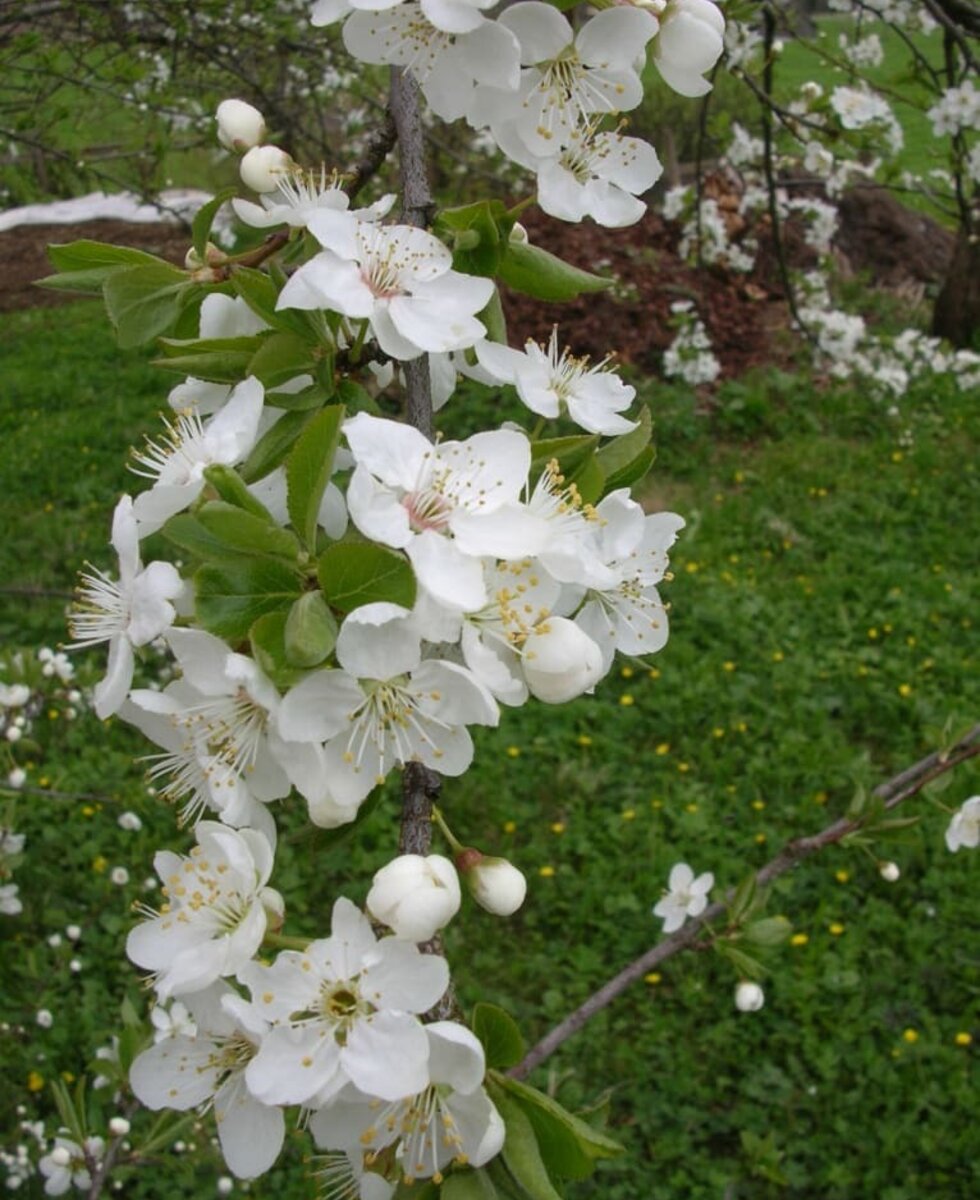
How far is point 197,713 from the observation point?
2.92ft

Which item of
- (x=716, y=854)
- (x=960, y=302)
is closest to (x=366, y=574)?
(x=716, y=854)

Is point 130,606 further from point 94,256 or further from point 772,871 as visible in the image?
point 772,871

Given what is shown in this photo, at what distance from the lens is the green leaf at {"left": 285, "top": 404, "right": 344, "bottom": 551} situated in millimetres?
828

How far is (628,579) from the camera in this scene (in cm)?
108

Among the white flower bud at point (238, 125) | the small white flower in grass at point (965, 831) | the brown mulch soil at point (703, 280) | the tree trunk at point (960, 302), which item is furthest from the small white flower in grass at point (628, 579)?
the tree trunk at point (960, 302)

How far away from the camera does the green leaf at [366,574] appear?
79cm

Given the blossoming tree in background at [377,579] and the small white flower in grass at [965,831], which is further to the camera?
the small white flower in grass at [965,831]

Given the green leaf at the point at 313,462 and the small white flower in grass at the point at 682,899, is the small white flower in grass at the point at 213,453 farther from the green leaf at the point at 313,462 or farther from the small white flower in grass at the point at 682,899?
the small white flower in grass at the point at 682,899

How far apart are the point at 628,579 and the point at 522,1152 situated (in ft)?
1.59

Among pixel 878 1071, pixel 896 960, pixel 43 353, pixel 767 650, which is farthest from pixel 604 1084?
pixel 43 353

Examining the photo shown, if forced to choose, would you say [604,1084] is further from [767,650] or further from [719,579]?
[719,579]

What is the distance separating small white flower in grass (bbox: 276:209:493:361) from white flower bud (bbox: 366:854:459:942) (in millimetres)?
398

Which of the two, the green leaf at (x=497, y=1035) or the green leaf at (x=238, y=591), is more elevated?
the green leaf at (x=238, y=591)

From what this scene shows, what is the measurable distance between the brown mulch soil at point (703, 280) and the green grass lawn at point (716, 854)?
1345mm
